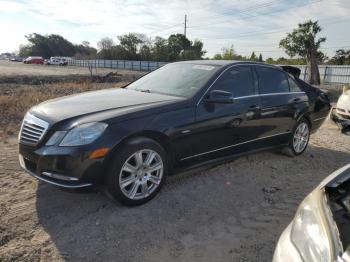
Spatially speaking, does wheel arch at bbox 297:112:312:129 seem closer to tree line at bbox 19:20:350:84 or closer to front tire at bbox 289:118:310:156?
front tire at bbox 289:118:310:156

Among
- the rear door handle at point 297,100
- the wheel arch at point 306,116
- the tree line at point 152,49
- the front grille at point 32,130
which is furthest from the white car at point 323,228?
the tree line at point 152,49

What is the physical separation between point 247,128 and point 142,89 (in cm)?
161

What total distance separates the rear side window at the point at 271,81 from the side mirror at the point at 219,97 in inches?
43.7

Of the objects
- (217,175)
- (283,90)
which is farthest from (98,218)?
(283,90)

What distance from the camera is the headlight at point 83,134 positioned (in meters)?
3.31

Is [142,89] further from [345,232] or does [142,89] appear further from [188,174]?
[345,232]

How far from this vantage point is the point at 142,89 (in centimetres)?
479

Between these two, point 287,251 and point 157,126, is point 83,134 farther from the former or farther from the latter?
point 287,251

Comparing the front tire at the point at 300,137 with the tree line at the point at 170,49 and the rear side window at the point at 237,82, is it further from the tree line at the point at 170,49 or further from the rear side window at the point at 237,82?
the tree line at the point at 170,49

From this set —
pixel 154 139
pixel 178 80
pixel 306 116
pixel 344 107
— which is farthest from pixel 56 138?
pixel 344 107

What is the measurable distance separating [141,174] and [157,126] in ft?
1.85

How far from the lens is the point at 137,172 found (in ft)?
12.0

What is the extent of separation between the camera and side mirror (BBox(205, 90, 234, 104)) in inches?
164

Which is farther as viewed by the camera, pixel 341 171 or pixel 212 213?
pixel 212 213
